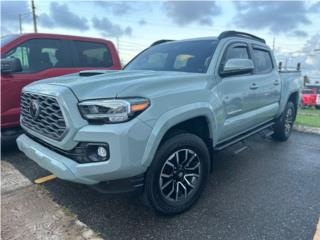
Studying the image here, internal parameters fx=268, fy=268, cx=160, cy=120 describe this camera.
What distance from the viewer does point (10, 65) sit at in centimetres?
425

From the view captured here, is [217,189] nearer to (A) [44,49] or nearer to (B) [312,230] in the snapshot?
(B) [312,230]

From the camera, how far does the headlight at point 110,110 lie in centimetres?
220

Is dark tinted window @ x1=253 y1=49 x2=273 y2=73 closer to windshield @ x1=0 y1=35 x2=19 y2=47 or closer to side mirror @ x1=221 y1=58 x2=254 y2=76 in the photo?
side mirror @ x1=221 y1=58 x2=254 y2=76

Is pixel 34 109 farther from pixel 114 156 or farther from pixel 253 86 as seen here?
pixel 253 86

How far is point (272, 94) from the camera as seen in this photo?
15.3 feet

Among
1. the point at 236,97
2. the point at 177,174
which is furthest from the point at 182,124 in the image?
the point at 236,97

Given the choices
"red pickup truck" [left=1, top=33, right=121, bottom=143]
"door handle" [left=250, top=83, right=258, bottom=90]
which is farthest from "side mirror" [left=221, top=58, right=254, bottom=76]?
"red pickup truck" [left=1, top=33, right=121, bottom=143]

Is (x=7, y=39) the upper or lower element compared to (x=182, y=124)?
upper

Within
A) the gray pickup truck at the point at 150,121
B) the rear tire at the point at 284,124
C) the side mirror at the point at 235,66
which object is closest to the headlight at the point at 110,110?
the gray pickup truck at the point at 150,121

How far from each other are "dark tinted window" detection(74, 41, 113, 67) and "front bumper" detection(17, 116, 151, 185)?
3.64 m

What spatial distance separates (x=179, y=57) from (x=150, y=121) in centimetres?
164

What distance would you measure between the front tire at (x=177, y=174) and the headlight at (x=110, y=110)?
1.65ft

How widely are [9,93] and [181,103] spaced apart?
10.8 feet

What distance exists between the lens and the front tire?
250cm
